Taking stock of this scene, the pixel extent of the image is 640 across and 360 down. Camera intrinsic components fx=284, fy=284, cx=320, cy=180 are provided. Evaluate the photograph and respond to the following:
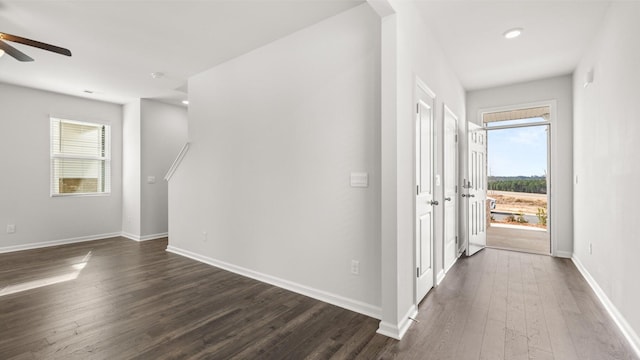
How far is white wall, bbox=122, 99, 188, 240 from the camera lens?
537 centimetres

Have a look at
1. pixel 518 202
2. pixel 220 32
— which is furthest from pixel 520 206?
pixel 220 32

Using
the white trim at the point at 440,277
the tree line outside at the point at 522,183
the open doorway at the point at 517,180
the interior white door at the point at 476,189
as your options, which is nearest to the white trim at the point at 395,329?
the white trim at the point at 440,277

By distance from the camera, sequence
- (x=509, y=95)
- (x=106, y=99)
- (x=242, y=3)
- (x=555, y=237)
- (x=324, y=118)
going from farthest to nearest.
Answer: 1. (x=106, y=99)
2. (x=509, y=95)
3. (x=555, y=237)
4. (x=324, y=118)
5. (x=242, y=3)

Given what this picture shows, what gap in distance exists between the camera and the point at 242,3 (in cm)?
246

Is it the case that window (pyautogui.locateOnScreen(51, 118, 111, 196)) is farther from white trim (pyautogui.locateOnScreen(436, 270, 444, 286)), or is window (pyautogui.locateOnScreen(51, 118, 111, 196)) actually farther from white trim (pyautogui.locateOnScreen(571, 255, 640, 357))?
white trim (pyautogui.locateOnScreen(571, 255, 640, 357))

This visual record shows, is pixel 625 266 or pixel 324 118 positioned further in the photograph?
pixel 324 118

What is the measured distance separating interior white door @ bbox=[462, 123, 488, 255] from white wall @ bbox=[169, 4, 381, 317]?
8.50ft

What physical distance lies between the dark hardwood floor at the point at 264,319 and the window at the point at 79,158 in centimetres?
203

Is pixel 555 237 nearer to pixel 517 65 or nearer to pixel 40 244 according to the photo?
pixel 517 65

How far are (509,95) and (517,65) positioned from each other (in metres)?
0.94

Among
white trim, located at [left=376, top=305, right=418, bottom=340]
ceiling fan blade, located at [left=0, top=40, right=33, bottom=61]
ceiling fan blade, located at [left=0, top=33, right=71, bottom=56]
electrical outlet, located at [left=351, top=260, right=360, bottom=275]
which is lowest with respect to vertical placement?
white trim, located at [left=376, top=305, right=418, bottom=340]

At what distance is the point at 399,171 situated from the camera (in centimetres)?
213

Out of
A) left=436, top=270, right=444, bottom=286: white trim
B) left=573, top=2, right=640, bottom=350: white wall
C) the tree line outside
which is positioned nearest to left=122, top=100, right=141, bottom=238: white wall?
left=436, top=270, right=444, bottom=286: white trim

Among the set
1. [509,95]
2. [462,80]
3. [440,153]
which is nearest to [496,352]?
[440,153]
